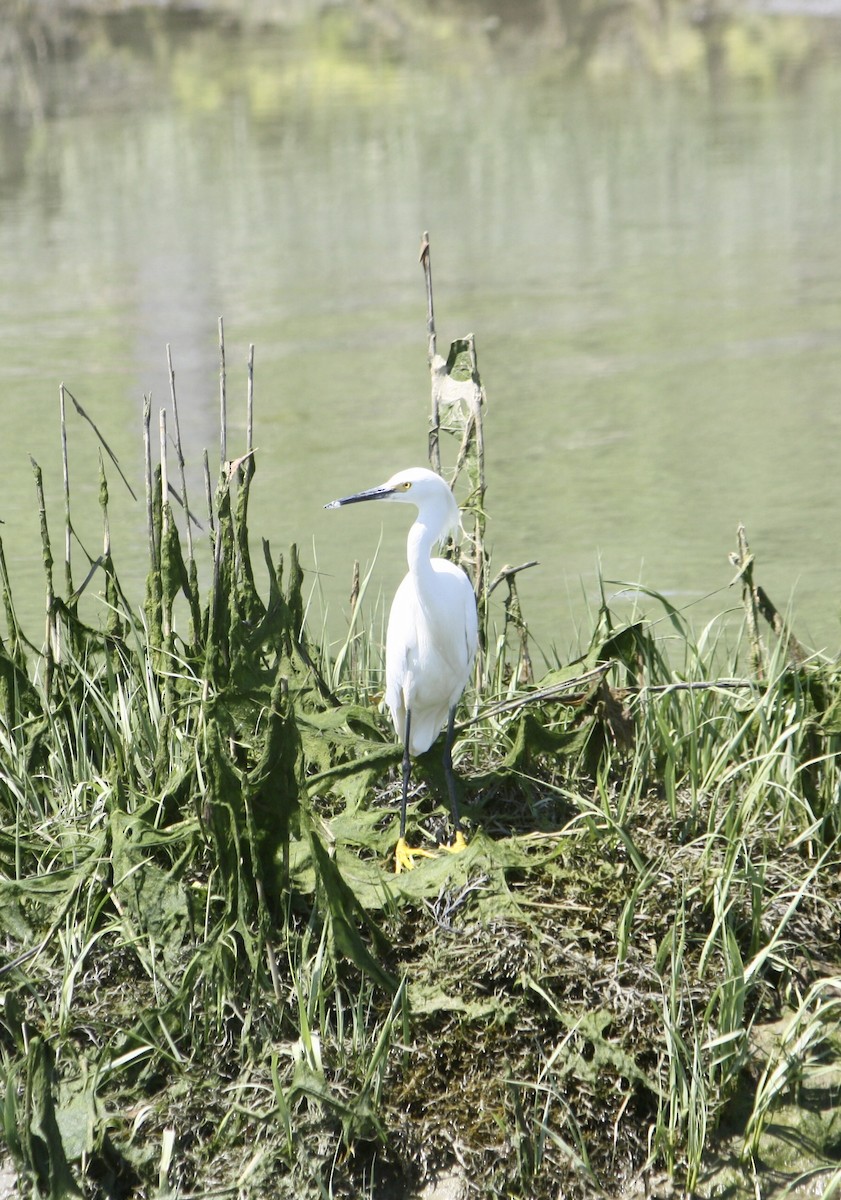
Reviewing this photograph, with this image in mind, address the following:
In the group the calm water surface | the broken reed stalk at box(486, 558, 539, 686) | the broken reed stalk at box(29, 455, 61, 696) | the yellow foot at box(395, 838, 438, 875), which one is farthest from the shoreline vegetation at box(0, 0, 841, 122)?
the yellow foot at box(395, 838, 438, 875)

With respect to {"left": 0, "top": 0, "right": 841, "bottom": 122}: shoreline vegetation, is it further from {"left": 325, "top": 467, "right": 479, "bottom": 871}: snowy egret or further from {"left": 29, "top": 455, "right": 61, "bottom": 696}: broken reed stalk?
{"left": 29, "top": 455, "right": 61, "bottom": 696}: broken reed stalk

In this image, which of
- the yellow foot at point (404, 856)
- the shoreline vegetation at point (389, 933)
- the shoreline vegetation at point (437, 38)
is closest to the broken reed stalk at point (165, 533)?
the shoreline vegetation at point (389, 933)

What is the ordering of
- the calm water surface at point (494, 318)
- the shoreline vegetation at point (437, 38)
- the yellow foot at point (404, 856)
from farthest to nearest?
the shoreline vegetation at point (437, 38) → the calm water surface at point (494, 318) → the yellow foot at point (404, 856)

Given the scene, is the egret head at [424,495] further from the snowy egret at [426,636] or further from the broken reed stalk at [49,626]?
the broken reed stalk at [49,626]

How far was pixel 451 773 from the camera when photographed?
302cm

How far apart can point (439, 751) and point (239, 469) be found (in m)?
0.73

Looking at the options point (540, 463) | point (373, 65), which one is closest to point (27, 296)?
point (540, 463)

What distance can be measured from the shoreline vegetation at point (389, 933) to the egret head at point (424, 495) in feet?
0.98

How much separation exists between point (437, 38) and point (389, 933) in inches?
811

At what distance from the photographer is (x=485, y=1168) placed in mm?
2441

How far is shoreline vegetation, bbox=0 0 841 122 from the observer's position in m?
18.3

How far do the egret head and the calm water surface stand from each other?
102 cm

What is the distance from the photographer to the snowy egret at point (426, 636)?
2.97 metres

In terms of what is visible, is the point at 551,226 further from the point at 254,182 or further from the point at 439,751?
the point at 439,751
